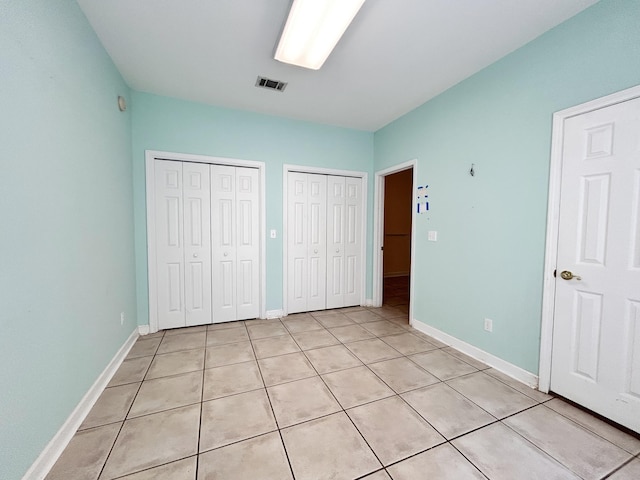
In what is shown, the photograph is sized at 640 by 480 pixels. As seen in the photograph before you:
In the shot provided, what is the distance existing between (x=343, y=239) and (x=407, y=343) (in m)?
1.71

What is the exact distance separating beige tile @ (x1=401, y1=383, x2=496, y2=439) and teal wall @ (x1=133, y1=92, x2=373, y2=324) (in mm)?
2120

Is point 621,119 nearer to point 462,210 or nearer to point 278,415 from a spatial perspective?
point 462,210

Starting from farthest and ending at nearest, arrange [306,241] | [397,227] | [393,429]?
[397,227]
[306,241]
[393,429]

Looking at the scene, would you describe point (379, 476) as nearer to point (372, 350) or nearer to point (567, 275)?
point (372, 350)

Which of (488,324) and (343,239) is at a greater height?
(343,239)

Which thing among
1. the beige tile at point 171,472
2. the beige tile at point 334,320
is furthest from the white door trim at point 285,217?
the beige tile at point 171,472

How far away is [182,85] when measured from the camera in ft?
8.50

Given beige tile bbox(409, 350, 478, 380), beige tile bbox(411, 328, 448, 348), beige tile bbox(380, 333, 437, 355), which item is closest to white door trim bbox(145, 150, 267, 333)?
beige tile bbox(380, 333, 437, 355)

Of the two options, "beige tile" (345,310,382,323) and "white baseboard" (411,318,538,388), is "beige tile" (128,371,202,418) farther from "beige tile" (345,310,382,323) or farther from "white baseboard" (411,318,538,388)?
"white baseboard" (411,318,538,388)

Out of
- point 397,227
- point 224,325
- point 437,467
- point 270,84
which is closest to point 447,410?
point 437,467

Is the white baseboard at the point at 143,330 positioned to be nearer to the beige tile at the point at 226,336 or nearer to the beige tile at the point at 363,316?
the beige tile at the point at 226,336

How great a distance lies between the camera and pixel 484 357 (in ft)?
7.52

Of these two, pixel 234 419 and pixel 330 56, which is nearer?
pixel 234 419

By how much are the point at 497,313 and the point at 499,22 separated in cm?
229
